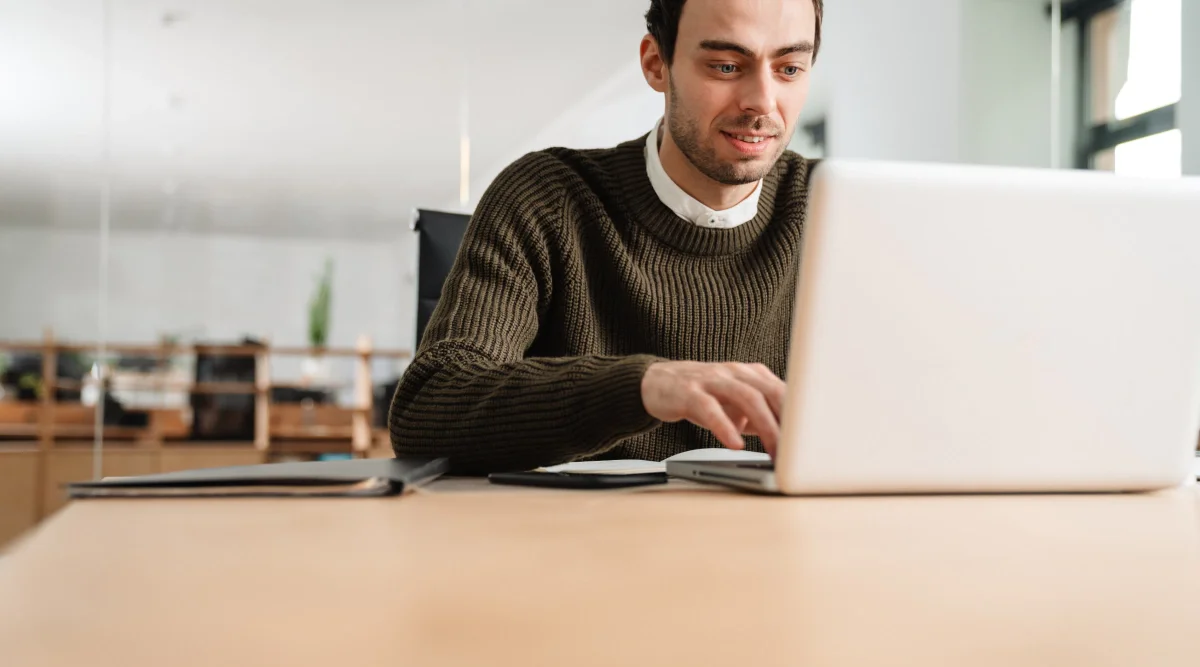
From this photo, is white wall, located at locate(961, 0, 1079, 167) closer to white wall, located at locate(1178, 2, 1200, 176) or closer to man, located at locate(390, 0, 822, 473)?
white wall, located at locate(1178, 2, 1200, 176)

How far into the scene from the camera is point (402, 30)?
3535mm

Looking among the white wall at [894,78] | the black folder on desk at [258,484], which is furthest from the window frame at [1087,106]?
the black folder on desk at [258,484]

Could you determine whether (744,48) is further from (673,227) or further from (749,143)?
(673,227)

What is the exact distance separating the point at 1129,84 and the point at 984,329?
10.5ft

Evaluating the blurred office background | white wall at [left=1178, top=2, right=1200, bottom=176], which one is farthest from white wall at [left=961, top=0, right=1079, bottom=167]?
white wall at [left=1178, top=2, right=1200, bottom=176]

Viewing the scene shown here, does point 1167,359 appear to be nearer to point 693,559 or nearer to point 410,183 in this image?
point 693,559

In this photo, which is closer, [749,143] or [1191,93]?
[749,143]

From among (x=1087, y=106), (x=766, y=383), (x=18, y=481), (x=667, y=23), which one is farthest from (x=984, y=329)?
(x=18, y=481)

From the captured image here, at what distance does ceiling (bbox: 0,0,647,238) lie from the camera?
3.28 metres

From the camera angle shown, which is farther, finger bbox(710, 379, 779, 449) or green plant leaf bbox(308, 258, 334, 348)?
green plant leaf bbox(308, 258, 334, 348)

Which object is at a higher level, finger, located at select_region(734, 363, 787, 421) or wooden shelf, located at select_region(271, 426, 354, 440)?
finger, located at select_region(734, 363, 787, 421)

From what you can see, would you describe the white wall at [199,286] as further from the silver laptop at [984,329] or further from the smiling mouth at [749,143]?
the silver laptop at [984,329]

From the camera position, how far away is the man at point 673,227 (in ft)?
4.09

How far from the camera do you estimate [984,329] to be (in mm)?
646
